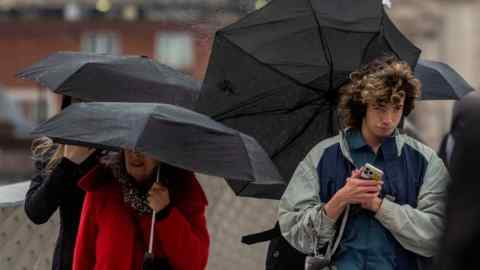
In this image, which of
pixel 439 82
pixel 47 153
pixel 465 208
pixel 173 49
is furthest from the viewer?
pixel 173 49

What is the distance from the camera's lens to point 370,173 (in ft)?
18.1

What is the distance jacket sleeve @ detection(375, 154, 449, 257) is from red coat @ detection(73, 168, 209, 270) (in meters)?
0.79

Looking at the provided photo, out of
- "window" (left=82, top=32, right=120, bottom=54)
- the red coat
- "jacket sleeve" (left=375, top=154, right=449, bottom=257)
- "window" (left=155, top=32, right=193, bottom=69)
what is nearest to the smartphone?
"jacket sleeve" (left=375, top=154, right=449, bottom=257)

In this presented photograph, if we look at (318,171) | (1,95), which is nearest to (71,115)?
(318,171)

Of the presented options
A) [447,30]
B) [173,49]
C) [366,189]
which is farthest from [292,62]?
[173,49]

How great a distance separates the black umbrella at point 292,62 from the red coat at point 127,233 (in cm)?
99

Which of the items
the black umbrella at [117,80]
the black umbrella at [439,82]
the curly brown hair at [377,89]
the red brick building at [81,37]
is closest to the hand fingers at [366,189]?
the curly brown hair at [377,89]

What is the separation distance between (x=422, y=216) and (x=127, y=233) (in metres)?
1.21

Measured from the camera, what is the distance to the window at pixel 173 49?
68.6m

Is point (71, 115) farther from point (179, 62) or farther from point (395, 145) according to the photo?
point (179, 62)

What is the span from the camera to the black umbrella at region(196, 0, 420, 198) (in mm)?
6672

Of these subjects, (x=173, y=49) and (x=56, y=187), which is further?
(x=173, y=49)

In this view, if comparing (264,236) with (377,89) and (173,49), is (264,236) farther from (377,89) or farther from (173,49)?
(173,49)

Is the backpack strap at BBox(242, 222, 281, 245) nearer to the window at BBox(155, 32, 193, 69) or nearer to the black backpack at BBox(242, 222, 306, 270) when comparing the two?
the black backpack at BBox(242, 222, 306, 270)
